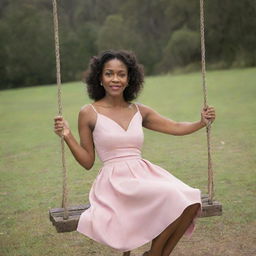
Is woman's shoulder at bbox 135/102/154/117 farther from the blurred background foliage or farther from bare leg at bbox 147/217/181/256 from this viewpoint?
the blurred background foliage

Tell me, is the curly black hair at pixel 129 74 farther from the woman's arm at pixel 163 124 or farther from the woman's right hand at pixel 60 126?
the woman's right hand at pixel 60 126

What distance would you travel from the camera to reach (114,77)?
3613mm

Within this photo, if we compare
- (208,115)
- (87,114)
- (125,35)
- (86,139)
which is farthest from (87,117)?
(125,35)

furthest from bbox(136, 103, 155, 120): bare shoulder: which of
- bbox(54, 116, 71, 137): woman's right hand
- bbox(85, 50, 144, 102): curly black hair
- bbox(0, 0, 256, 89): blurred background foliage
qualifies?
bbox(0, 0, 256, 89): blurred background foliage

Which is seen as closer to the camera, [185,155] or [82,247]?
[82,247]

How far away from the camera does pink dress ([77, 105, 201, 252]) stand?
10.1ft

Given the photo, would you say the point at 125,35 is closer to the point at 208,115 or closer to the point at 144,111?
the point at 144,111

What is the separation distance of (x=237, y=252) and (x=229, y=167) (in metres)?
3.14

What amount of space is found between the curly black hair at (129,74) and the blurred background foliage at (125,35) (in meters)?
30.5

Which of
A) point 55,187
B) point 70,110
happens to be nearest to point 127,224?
point 55,187

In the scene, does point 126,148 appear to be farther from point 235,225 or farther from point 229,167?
point 229,167

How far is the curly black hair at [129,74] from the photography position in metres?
Answer: 3.66

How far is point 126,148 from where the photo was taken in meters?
3.49

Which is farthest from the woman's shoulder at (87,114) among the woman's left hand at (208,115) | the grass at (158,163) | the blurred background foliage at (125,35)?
the blurred background foliage at (125,35)
